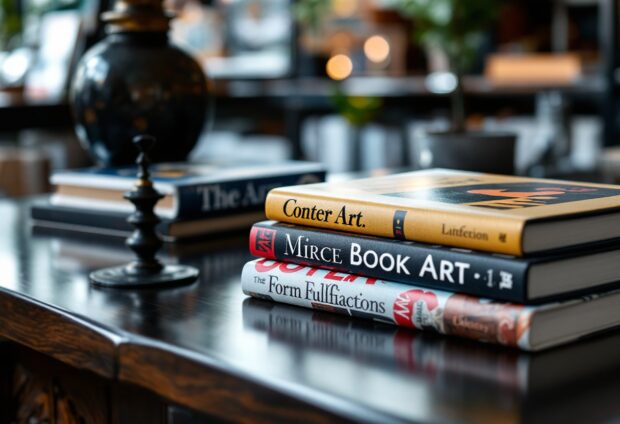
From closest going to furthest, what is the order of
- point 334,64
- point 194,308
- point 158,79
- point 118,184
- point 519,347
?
point 519,347 < point 194,308 < point 118,184 < point 158,79 < point 334,64

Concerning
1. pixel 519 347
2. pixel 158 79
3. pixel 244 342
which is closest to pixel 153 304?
pixel 244 342

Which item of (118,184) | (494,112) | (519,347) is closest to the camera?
(519,347)

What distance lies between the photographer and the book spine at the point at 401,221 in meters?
0.57

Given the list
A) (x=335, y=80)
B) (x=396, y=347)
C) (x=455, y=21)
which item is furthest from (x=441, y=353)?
(x=335, y=80)

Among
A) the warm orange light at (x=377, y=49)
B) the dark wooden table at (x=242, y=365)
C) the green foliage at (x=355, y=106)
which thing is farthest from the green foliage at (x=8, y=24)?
the dark wooden table at (x=242, y=365)

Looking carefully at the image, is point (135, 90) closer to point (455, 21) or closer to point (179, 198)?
point (179, 198)

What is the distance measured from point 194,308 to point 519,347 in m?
0.27

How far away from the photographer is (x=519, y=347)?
22.7 inches

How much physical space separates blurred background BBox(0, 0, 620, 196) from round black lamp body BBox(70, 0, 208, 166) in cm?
161

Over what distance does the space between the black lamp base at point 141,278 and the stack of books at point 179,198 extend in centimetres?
19

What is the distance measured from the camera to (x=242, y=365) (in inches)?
22.2

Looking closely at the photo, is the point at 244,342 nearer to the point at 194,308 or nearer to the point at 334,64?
the point at 194,308

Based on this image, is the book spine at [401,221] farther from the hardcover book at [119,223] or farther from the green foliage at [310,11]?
the green foliage at [310,11]

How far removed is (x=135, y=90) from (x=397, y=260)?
695mm
